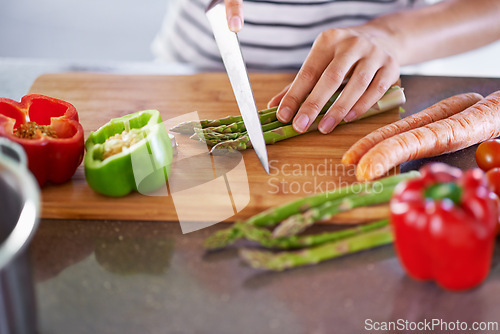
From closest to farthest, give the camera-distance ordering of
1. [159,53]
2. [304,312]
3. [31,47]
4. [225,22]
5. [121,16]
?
[304,312] < [225,22] < [159,53] < [31,47] < [121,16]

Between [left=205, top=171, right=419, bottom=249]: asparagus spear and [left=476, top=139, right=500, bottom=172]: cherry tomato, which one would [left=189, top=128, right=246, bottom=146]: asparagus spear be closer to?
[left=205, top=171, right=419, bottom=249]: asparagus spear

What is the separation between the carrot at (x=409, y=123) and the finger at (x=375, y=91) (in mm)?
131

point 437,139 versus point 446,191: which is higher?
point 446,191

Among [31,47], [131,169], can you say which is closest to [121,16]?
[31,47]

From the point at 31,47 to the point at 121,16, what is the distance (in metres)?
0.86

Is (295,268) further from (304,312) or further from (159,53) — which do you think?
(159,53)

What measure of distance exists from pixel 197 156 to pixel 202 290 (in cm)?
54

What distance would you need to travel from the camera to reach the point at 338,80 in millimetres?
1727

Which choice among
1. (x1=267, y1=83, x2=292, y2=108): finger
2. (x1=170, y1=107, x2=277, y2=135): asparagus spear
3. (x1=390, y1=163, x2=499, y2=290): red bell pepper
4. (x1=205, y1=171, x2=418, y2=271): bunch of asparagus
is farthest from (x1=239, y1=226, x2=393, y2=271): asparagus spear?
(x1=267, y1=83, x2=292, y2=108): finger

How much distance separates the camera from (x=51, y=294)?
45.5 inches

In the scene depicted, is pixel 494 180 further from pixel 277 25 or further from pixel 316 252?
pixel 277 25

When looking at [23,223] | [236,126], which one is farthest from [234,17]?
[23,223]

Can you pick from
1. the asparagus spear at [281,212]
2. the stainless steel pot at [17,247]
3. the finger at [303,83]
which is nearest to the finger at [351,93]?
the finger at [303,83]

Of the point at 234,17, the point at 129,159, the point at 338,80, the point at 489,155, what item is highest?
the point at 234,17
